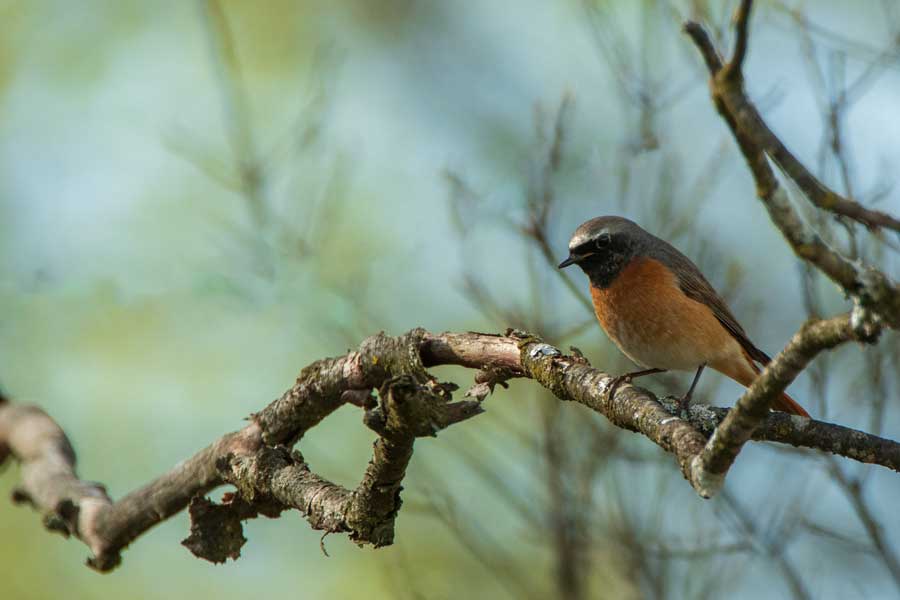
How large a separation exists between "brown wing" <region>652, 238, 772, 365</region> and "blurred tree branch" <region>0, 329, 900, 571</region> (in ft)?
8.29

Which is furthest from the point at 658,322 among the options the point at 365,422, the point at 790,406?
the point at 365,422

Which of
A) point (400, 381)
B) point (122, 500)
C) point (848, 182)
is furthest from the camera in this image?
point (848, 182)

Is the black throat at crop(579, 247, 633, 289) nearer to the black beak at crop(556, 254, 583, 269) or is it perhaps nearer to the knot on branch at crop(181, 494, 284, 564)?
the black beak at crop(556, 254, 583, 269)

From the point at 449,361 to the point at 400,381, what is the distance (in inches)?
46.4

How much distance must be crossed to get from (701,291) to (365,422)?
3.78 metres

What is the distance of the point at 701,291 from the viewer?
612cm

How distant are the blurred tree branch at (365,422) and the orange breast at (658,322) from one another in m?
2.12

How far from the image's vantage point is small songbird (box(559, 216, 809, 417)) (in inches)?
229

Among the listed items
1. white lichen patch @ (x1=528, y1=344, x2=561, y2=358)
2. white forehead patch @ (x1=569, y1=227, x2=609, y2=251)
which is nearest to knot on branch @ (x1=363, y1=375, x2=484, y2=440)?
white lichen patch @ (x1=528, y1=344, x2=561, y2=358)

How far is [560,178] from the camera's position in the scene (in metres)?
6.31

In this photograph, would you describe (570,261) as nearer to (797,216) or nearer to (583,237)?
(583,237)

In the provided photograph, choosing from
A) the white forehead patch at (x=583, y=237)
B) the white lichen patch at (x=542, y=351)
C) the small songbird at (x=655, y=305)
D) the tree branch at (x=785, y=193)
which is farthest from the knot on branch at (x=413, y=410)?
the white forehead patch at (x=583, y=237)

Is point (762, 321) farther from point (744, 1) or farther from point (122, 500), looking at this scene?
point (744, 1)

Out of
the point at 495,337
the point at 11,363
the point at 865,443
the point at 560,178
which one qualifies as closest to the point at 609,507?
the point at 560,178
